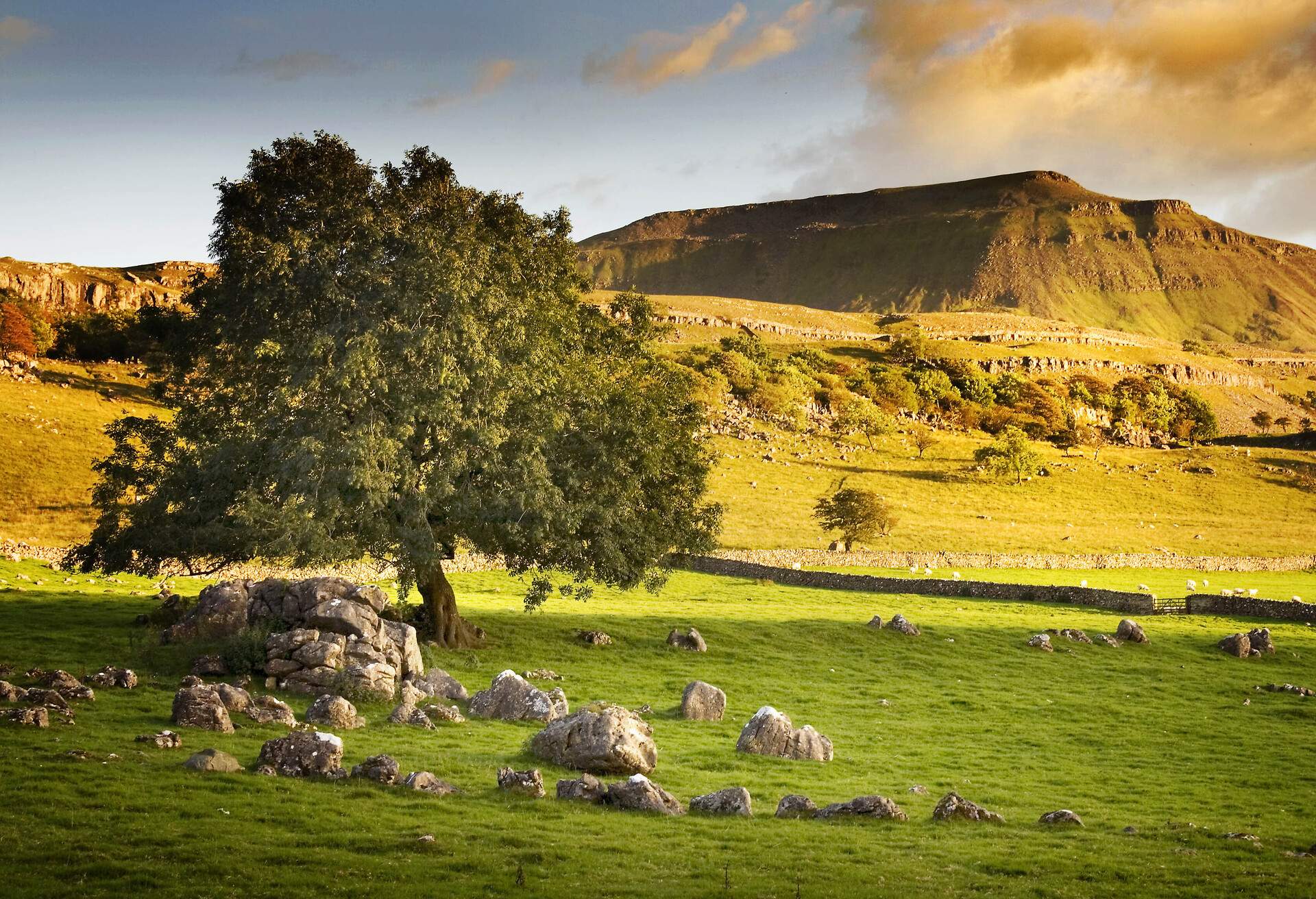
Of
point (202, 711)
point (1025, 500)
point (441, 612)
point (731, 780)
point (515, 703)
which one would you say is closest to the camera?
point (202, 711)

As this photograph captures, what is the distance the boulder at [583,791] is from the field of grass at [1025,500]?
61.2 m

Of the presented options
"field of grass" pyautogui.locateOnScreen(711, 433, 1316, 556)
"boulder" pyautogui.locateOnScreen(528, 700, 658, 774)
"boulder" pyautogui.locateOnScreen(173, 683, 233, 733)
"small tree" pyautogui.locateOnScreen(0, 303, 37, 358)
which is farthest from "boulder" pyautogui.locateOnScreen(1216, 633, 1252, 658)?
"small tree" pyautogui.locateOnScreen(0, 303, 37, 358)

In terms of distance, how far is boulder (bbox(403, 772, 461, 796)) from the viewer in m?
18.1

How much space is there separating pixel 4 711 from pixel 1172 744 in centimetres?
2960

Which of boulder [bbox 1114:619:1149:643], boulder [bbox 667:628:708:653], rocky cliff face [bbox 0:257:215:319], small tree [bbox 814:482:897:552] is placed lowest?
boulder [bbox 667:628:708:653]

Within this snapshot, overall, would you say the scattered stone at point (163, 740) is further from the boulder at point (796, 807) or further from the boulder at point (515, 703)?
the boulder at point (796, 807)

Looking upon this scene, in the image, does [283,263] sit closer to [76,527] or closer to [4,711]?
[4,711]

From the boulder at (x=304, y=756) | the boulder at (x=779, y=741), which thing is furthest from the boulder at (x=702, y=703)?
the boulder at (x=304, y=756)

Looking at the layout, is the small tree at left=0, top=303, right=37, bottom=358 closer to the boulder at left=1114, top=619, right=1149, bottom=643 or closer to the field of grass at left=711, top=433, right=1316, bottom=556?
the field of grass at left=711, top=433, right=1316, bottom=556

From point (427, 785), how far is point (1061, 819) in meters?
12.0

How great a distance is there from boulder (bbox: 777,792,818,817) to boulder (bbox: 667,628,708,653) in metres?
20.3

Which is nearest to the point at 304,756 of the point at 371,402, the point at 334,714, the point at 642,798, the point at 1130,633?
the point at 334,714

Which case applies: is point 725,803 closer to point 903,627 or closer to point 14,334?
point 903,627

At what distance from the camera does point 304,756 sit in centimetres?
1838
